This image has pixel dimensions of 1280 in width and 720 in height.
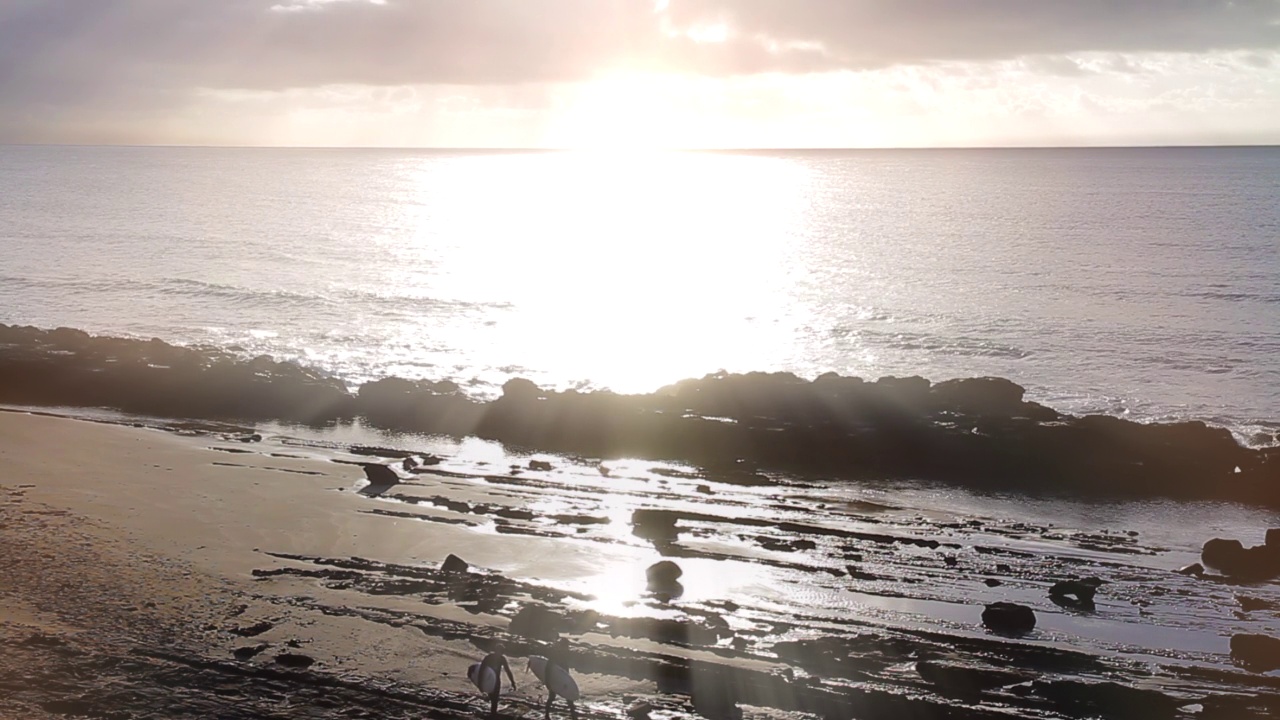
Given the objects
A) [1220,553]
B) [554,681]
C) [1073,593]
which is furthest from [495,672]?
[1220,553]

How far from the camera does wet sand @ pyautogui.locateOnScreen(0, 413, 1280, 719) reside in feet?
38.2

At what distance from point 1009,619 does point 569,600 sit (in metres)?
6.19

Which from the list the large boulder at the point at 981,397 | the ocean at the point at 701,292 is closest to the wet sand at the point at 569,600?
the large boulder at the point at 981,397

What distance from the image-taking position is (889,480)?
22.3m

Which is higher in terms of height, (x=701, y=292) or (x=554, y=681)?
(x=701, y=292)

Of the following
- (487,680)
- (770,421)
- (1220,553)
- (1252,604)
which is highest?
(770,421)

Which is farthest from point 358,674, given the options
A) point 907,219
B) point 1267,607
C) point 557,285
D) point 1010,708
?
point 907,219

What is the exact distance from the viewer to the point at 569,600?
47.3 ft

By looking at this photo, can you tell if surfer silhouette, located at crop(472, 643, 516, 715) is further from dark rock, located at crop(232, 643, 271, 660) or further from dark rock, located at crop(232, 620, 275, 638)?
dark rock, located at crop(232, 620, 275, 638)

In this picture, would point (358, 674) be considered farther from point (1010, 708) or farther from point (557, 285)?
point (557, 285)

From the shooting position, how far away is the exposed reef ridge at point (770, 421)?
74.3 ft

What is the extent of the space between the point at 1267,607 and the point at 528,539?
11.6m

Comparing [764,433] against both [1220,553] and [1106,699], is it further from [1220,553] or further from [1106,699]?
[1106,699]

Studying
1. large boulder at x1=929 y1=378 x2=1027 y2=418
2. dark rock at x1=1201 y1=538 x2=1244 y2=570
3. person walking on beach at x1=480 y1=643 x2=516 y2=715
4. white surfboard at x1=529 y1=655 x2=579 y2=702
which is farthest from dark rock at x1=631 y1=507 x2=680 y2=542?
large boulder at x1=929 y1=378 x2=1027 y2=418
